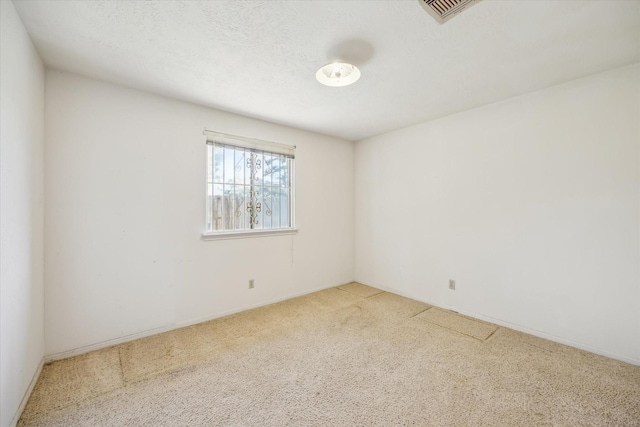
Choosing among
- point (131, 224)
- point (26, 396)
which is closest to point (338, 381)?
point (26, 396)

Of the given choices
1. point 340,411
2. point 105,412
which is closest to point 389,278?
point 340,411

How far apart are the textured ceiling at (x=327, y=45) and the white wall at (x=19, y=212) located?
24cm

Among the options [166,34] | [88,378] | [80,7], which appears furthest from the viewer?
[88,378]

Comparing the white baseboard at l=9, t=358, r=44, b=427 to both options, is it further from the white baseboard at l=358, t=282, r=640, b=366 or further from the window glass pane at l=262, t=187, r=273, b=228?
the white baseboard at l=358, t=282, r=640, b=366

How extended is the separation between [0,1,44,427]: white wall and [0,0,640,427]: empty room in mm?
22

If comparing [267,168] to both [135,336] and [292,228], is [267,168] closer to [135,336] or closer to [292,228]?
[292,228]

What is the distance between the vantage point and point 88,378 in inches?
73.3

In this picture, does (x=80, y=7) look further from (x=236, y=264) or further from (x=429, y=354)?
(x=429, y=354)

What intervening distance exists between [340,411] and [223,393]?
0.79m

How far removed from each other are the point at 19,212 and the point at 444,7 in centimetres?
280

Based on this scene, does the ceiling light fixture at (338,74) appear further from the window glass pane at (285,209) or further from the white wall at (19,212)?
the window glass pane at (285,209)

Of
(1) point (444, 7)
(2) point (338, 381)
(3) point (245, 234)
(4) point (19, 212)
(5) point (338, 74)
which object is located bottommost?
(2) point (338, 381)

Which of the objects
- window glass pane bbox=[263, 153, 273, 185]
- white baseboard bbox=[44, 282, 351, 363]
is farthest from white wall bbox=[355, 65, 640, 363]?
white baseboard bbox=[44, 282, 351, 363]

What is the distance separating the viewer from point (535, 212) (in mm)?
2490
